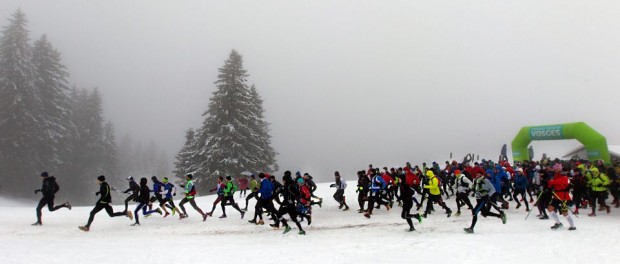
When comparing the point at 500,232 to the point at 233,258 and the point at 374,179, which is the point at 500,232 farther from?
the point at 233,258

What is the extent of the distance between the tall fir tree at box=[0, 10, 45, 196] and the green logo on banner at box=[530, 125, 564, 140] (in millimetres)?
44764

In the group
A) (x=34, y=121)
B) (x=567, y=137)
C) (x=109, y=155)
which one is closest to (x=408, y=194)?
(x=567, y=137)

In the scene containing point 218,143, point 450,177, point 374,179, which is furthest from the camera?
point 218,143

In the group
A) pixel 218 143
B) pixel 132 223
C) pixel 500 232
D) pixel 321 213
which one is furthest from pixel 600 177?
pixel 218 143

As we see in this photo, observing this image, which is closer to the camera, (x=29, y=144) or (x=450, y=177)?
(x=450, y=177)

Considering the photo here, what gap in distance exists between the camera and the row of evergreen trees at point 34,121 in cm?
3070

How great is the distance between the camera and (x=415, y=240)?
10.4m

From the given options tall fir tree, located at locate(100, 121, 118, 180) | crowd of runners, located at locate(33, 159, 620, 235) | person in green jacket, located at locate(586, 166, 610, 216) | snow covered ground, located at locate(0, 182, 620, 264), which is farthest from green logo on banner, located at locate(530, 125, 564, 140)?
tall fir tree, located at locate(100, 121, 118, 180)

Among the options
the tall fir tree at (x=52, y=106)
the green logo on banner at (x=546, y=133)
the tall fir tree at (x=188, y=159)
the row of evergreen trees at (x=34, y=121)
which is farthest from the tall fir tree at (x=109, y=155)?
the green logo on banner at (x=546, y=133)

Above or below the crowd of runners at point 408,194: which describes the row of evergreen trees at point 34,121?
above

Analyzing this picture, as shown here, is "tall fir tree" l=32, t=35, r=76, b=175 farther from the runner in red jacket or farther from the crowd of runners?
the runner in red jacket

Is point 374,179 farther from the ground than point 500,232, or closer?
farther from the ground

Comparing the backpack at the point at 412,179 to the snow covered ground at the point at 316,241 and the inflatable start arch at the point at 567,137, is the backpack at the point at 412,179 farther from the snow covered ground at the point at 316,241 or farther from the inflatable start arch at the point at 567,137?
the inflatable start arch at the point at 567,137

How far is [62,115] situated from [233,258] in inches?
1466
